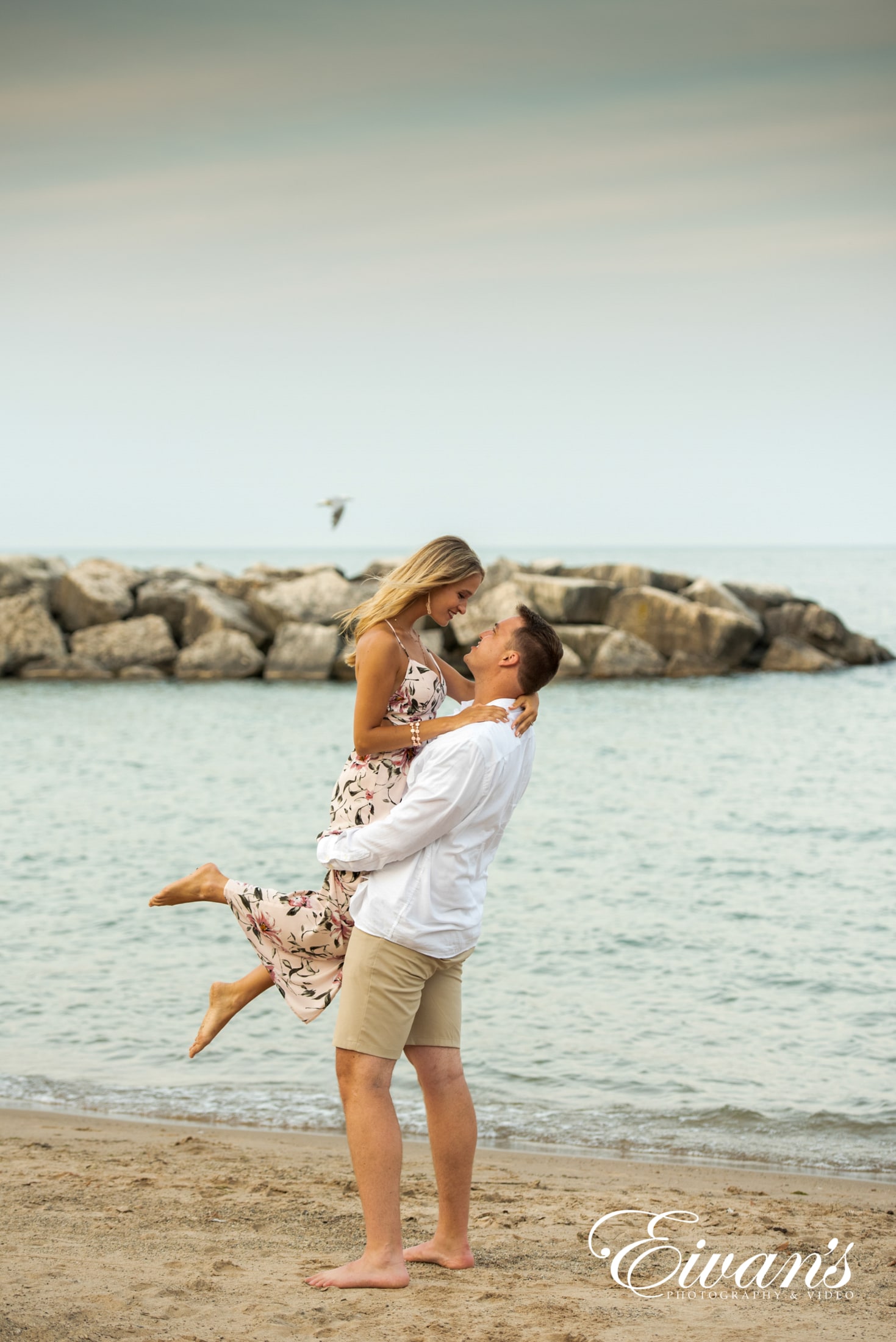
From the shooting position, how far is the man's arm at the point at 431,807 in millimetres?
3348

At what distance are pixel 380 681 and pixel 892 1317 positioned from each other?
87.7 inches

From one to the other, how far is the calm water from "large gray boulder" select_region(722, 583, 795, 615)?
1369 centimetres

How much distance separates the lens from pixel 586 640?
30.6m

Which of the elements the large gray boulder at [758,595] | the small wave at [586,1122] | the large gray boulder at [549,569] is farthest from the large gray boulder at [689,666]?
the small wave at [586,1122]

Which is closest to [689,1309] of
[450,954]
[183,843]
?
[450,954]

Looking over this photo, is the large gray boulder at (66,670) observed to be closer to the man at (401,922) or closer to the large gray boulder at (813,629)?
the large gray boulder at (813,629)

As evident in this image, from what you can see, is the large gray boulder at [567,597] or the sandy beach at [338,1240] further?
the large gray boulder at [567,597]

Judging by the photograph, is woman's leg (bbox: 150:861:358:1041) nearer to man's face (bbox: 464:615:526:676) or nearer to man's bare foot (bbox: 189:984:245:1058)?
man's bare foot (bbox: 189:984:245:1058)

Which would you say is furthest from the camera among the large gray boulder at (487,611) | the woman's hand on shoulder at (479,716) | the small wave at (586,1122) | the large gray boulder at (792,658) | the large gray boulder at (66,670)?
the large gray boulder at (792,658)

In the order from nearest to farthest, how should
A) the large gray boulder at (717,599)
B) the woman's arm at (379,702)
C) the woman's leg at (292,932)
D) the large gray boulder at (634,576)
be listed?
the woman's arm at (379,702)
the woman's leg at (292,932)
the large gray boulder at (717,599)
the large gray boulder at (634,576)

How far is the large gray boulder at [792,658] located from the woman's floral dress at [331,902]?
30382 millimetres

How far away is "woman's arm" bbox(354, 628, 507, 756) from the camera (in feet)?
11.7

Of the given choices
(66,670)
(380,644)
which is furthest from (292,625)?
(380,644)

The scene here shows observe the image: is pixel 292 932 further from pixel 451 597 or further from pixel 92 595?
pixel 92 595
